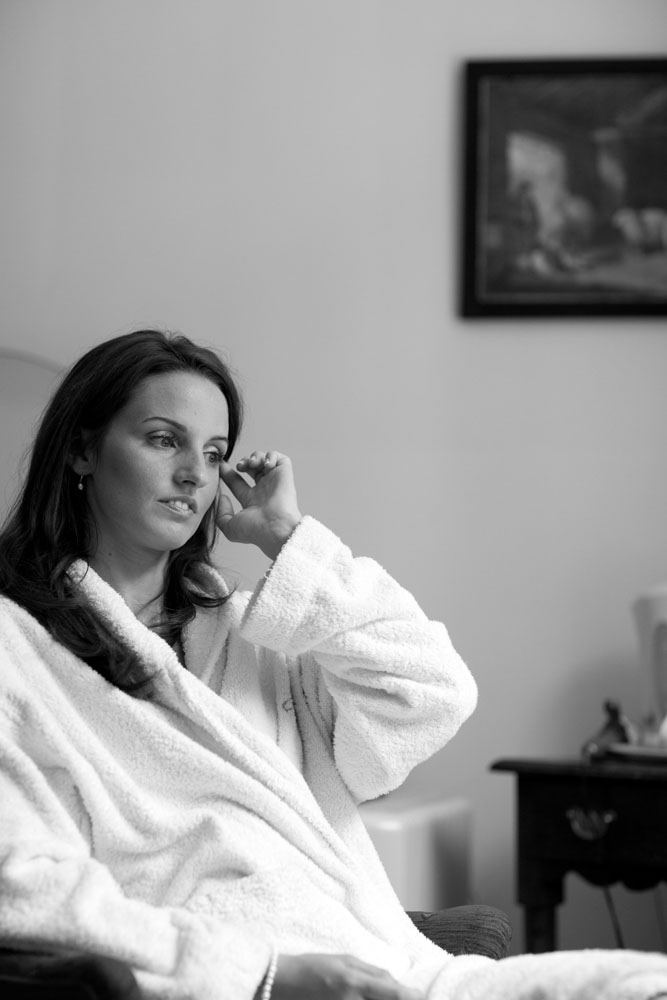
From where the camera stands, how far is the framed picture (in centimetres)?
254

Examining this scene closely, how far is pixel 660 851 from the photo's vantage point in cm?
200

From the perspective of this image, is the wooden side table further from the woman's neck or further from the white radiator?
the woman's neck

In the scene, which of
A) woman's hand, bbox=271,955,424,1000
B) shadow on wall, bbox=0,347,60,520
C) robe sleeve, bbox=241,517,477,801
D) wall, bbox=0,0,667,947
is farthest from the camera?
wall, bbox=0,0,667,947

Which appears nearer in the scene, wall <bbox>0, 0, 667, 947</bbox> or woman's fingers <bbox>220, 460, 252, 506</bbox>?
woman's fingers <bbox>220, 460, 252, 506</bbox>

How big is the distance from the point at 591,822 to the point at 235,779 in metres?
0.93

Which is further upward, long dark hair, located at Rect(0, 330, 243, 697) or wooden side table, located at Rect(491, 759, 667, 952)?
long dark hair, located at Rect(0, 330, 243, 697)

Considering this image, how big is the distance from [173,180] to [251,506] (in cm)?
136

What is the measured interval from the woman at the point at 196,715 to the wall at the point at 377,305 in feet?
3.47

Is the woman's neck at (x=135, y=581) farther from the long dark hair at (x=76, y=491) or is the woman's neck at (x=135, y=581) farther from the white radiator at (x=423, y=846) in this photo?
the white radiator at (x=423, y=846)

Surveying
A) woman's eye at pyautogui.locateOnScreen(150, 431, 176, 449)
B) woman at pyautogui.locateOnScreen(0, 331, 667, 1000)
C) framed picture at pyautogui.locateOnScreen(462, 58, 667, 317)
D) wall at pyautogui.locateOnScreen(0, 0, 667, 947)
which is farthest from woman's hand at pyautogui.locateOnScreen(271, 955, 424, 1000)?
framed picture at pyautogui.locateOnScreen(462, 58, 667, 317)

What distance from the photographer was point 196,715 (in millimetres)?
1295

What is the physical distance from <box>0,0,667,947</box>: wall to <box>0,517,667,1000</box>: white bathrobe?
114cm

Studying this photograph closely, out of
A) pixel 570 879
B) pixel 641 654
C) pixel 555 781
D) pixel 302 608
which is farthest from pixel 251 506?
pixel 570 879

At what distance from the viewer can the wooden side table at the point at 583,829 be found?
200cm
